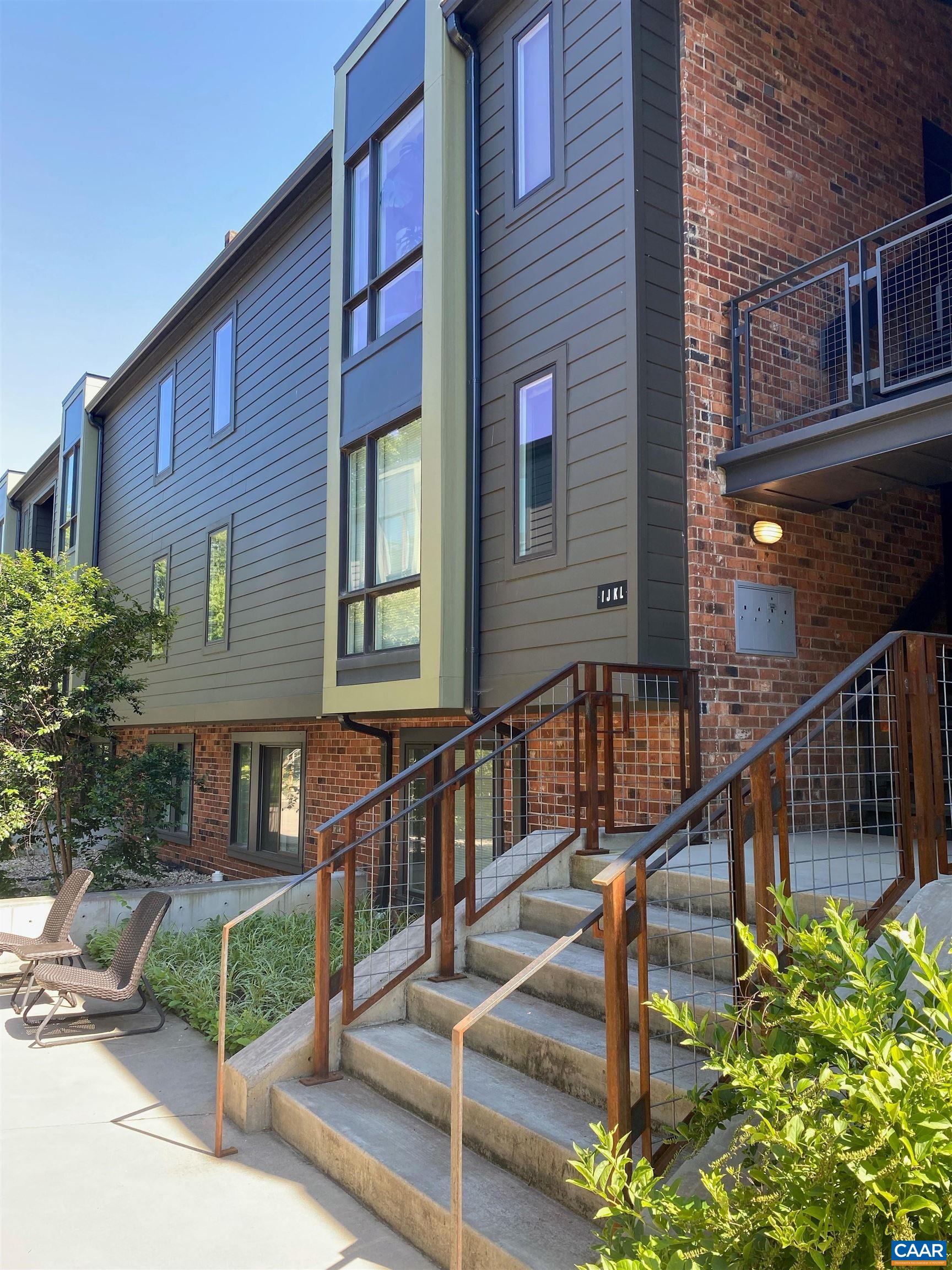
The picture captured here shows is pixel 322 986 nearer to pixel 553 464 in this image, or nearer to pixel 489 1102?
pixel 489 1102

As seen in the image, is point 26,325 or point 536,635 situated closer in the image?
point 536,635

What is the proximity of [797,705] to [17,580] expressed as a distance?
23.1 feet

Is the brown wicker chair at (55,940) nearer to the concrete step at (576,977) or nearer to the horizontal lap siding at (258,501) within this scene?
the horizontal lap siding at (258,501)

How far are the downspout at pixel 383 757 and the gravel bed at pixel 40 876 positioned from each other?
1.71 meters

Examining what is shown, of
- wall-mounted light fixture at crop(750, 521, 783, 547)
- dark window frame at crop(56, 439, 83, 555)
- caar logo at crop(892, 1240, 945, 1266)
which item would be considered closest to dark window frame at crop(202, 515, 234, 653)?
dark window frame at crop(56, 439, 83, 555)

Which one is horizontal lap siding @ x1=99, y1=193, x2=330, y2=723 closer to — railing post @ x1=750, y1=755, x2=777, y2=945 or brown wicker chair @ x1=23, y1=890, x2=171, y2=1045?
brown wicker chair @ x1=23, y1=890, x2=171, y2=1045

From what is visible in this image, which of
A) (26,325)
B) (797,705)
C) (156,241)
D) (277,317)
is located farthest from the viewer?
(26,325)

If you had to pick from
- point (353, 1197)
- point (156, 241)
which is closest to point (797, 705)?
point (353, 1197)

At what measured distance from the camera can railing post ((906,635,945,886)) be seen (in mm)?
3828

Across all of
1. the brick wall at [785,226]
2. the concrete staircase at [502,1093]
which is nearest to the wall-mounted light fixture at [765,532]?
the brick wall at [785,226]

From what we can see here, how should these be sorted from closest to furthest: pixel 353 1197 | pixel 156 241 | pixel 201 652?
pixel 353 1197, pixel 201 652, pixel 156 241

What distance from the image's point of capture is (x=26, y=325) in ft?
58.6

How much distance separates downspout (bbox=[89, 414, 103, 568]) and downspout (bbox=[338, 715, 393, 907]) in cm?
1046

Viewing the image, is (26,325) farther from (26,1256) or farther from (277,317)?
(26,1256)
